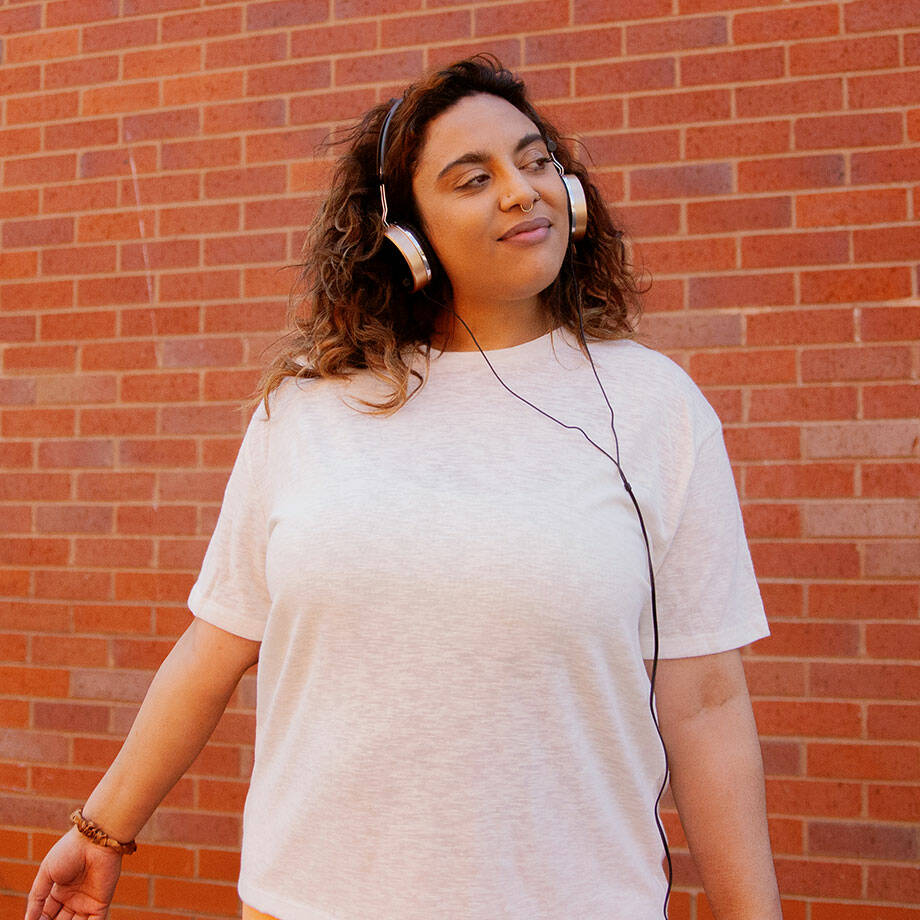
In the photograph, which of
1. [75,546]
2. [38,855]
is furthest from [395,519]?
[38,855]

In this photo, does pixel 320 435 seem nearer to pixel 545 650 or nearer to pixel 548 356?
pixel 548 356

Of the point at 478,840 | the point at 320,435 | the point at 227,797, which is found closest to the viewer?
the point at 478,840

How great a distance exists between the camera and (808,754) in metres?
2.40

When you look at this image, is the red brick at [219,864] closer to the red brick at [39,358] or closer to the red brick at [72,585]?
the red brick at [72,585]

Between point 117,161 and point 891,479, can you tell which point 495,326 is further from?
point 117,161

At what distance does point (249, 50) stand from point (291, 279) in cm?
70

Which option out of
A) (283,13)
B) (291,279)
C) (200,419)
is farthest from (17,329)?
(283,13)

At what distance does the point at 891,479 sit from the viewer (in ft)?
7.86

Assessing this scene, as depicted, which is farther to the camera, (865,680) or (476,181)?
(865,680)

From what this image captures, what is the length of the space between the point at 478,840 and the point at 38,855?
2247 mm

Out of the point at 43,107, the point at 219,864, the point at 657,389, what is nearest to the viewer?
the point at 657,389

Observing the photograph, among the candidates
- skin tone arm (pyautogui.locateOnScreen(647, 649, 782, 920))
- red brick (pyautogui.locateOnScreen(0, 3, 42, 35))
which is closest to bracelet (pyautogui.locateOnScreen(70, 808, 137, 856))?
skin tone arm (pyautogui.locateOnScreen(647, 649, 782, 920))

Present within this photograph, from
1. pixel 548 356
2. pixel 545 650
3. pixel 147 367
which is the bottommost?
pixel 545 650

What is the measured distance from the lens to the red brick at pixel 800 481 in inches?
95.3
